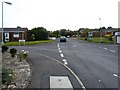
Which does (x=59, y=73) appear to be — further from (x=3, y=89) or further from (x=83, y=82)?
(x=3, y=89)

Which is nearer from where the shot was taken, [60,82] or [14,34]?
[60,82]

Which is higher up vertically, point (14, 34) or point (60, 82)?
point (14, 34)

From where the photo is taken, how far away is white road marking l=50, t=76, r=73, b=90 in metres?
12.1

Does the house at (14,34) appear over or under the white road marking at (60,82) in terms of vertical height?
over

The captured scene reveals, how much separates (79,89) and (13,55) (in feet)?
48.8

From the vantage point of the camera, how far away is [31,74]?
51.3 feet

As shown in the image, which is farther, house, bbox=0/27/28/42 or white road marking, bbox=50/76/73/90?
house, bbox=0/27/28/42

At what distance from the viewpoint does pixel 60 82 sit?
42.5 feet

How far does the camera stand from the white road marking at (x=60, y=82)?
12.1m

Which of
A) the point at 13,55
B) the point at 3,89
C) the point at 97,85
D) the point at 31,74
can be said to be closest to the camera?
the point at 3,89

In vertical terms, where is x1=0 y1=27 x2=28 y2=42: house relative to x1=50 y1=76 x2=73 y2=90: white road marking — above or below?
above

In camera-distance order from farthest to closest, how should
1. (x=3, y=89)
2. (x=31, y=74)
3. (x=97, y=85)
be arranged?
(x=31, y=74) < (x=97, y=85) < (x=3, y=89)

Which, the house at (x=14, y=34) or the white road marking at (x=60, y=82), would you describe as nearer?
the white road marking at (x=60, y=82)

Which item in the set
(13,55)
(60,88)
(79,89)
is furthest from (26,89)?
(13,55)
